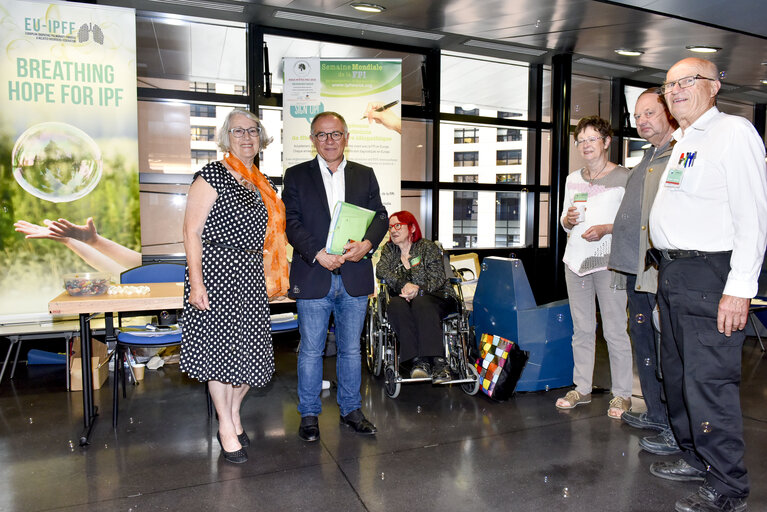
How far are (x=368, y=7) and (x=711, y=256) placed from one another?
3.58 m

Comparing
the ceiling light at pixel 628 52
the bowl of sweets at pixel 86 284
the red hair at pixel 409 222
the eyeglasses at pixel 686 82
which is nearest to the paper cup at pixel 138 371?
the bowl of sweets at pixel 86 284

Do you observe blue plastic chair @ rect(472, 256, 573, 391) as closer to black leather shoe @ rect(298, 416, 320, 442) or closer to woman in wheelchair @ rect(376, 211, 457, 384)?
woman in wheelchair @ rect(376, 211, 457, 384)

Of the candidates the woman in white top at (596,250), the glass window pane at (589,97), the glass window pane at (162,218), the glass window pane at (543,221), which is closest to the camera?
the woman in white top at (596,250)

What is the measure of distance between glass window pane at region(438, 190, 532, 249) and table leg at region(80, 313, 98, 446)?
4.28 metres

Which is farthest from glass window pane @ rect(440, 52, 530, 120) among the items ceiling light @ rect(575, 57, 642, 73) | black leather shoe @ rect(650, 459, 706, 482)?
black leather shoe @ rect(650, 459, 706, 482)

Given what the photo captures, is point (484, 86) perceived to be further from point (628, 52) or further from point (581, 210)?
point (581, 210)

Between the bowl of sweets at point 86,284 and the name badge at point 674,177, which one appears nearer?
the name badge at point 674,177

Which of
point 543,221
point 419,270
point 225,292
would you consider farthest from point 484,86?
point 225,292

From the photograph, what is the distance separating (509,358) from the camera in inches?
140

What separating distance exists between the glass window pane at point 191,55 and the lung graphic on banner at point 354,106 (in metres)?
0.57

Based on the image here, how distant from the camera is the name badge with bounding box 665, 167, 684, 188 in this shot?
7.32ft

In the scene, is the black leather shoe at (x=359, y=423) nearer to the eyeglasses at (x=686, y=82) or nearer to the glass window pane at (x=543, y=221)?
the eyeglasses at (x=686, y=82)

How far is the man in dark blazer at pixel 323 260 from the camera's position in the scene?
2.85 metres

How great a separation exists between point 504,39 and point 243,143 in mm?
4016
